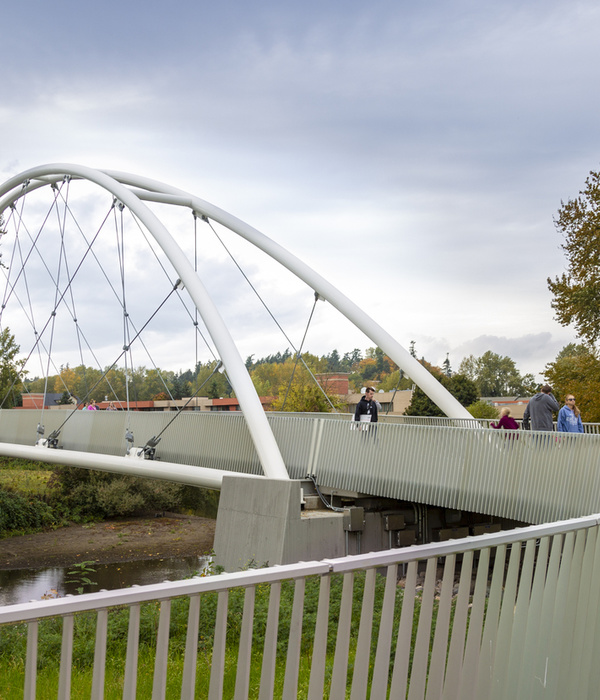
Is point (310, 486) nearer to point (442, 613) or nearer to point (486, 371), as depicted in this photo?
point (442, 613)

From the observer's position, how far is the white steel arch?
51.2 ft

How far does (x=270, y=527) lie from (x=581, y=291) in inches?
615

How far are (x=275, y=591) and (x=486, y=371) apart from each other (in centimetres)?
9047

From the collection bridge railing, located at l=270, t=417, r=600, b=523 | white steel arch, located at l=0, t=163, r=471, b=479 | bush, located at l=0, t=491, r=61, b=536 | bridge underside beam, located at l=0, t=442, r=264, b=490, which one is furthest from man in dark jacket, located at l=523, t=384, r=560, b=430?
bush, located at l=0, t=491, r=61, b=536

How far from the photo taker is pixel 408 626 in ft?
9.09

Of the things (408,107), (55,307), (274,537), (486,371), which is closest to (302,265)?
(408,107)

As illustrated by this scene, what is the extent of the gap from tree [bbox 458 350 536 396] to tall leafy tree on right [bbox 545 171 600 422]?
207 ft

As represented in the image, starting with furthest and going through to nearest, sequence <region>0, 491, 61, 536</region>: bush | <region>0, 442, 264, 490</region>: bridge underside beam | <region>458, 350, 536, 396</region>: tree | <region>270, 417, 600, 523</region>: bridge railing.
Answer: <region>458, 350, 536, 396</region>: tree → <region>0, 491, 61, 536</region>: bush → <region>0, 442, 264, 490</region>: bridge underside beam → <region>270, 417, 600, 523</region>: bridge railing

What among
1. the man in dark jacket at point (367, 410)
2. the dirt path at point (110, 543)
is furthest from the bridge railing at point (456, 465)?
the dirt path at point (110, 543)

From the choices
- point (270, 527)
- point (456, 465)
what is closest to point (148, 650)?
point (456, 465)

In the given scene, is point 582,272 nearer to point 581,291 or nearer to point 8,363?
point 581,291

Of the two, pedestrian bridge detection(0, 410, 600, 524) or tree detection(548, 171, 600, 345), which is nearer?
pedestrian bridge detection(0, 410, 600, 524)

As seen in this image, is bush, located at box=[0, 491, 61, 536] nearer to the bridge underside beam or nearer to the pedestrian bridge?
the bridge underside beam

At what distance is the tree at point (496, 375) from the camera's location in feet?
295
